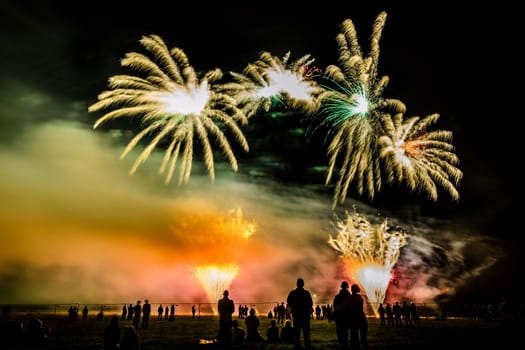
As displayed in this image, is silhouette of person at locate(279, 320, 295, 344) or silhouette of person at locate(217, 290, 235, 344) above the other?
silhouette of person at locate(217, 290, 235, 344)

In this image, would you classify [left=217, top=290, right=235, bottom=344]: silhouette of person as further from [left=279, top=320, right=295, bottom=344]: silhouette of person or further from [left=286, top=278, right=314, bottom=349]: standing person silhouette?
[left=279, top=320, right=295, bottom=344]: silhouette of person

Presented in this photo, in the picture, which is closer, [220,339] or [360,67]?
[220,339]

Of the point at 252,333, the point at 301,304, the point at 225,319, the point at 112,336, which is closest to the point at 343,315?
the point at 301,304

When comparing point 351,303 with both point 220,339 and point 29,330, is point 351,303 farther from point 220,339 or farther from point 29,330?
point 29,330

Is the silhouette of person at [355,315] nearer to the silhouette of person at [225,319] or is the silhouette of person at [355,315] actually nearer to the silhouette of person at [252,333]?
the silhouette of person at [225,319]

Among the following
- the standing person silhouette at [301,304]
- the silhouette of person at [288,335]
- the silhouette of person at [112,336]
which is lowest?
the silhouette of person at [288,335]

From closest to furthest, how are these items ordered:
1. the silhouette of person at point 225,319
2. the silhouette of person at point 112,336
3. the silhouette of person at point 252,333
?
the silhouette of person at point 112,336
the silhouette of person at point 225,319
the silhouette of person at point 252,333

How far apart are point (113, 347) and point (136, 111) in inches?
567

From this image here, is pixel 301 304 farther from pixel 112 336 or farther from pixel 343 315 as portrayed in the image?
pixel 112 336

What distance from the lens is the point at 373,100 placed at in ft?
76.8

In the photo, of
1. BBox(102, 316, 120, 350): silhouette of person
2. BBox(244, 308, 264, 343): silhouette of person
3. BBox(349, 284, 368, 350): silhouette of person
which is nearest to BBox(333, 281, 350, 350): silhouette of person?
BBox(349, 284, 368, 350): silhouette of person

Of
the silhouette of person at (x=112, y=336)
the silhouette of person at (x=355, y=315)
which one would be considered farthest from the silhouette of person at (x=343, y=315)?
the silhouette of person at (x=112, y=336)

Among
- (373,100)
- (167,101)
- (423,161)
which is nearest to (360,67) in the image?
(373,100)

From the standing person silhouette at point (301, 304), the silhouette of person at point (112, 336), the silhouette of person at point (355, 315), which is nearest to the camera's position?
the silhouette of person at point (355, 315)
